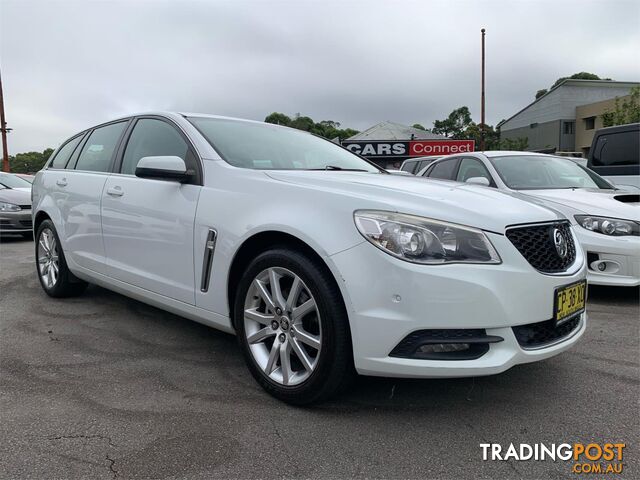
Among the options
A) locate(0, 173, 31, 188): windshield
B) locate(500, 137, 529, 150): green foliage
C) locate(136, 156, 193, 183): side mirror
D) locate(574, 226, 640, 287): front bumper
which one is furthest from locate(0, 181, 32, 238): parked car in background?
locate(500, 137, 529, 150): green foliage

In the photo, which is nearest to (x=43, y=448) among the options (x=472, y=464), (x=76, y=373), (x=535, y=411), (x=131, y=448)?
(x=131, y=448)

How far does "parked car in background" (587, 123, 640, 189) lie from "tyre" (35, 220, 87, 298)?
23.6ft

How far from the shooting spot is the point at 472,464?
6.60 ft

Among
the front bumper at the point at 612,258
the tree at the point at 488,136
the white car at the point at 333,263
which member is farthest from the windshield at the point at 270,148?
the tree at the point at 488,136

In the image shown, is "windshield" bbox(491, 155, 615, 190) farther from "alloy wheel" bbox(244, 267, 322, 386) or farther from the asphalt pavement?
"alloy wheel" bbox(244, 267, 322, 386)

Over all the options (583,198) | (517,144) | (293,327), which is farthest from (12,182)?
(517,144)

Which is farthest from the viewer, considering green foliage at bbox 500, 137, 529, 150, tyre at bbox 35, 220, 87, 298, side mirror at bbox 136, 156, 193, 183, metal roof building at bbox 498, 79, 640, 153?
green foliage at bbox 500, 137, 529, 150

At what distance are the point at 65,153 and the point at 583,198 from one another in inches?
195

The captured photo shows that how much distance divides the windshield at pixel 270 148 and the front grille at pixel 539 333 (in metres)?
1.65

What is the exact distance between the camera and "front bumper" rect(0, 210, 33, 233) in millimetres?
8914

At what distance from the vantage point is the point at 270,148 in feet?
11.0

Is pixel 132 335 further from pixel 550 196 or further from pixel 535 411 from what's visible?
pixel 550 196

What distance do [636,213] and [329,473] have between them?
3.86 meters

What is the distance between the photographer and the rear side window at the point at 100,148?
395cm
